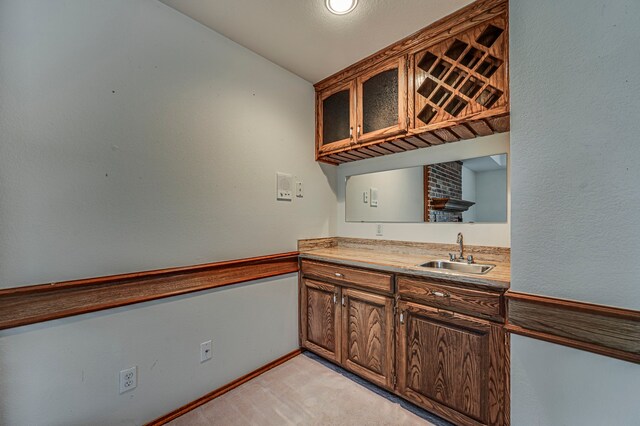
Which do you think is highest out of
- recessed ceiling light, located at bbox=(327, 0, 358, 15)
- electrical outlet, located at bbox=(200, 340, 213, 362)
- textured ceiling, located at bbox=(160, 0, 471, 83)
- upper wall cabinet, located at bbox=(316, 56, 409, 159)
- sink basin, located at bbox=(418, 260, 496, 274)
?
textured ceiling, located at bbox=(160, 0, 471, 83)

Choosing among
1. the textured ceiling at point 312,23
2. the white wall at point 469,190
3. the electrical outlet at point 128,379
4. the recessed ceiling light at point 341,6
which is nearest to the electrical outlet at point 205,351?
the electrical outlet at point 128,379

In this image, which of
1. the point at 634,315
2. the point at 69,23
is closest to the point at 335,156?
the point at 69,23

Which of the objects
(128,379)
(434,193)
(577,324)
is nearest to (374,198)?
(434,193)

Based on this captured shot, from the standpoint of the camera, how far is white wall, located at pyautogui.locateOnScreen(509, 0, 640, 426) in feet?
3.20

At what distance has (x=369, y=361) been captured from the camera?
1849 mm

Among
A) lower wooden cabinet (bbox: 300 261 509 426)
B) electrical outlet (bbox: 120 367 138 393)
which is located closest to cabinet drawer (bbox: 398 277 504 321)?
lower wooden cabinet (bbox: 300 261 509 426)

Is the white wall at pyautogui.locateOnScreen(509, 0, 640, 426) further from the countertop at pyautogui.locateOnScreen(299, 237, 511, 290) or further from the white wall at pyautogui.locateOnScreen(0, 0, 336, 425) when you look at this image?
the white wall at pyautogui.locateOnScreen(0, 0, 336, 425)

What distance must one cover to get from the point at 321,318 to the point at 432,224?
122cm

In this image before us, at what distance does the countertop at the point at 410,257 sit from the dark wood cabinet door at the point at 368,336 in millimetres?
239

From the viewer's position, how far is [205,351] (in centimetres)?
177

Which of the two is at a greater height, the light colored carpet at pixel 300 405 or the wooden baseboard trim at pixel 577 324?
the wooden baseboard trim at pixel 577 324

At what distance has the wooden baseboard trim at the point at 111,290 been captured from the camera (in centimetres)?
117

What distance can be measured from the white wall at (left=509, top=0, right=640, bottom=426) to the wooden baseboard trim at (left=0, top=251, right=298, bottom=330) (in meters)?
1.73

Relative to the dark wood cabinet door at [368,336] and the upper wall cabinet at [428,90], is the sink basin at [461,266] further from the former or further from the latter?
the upper wall cabinet at [428,90]
